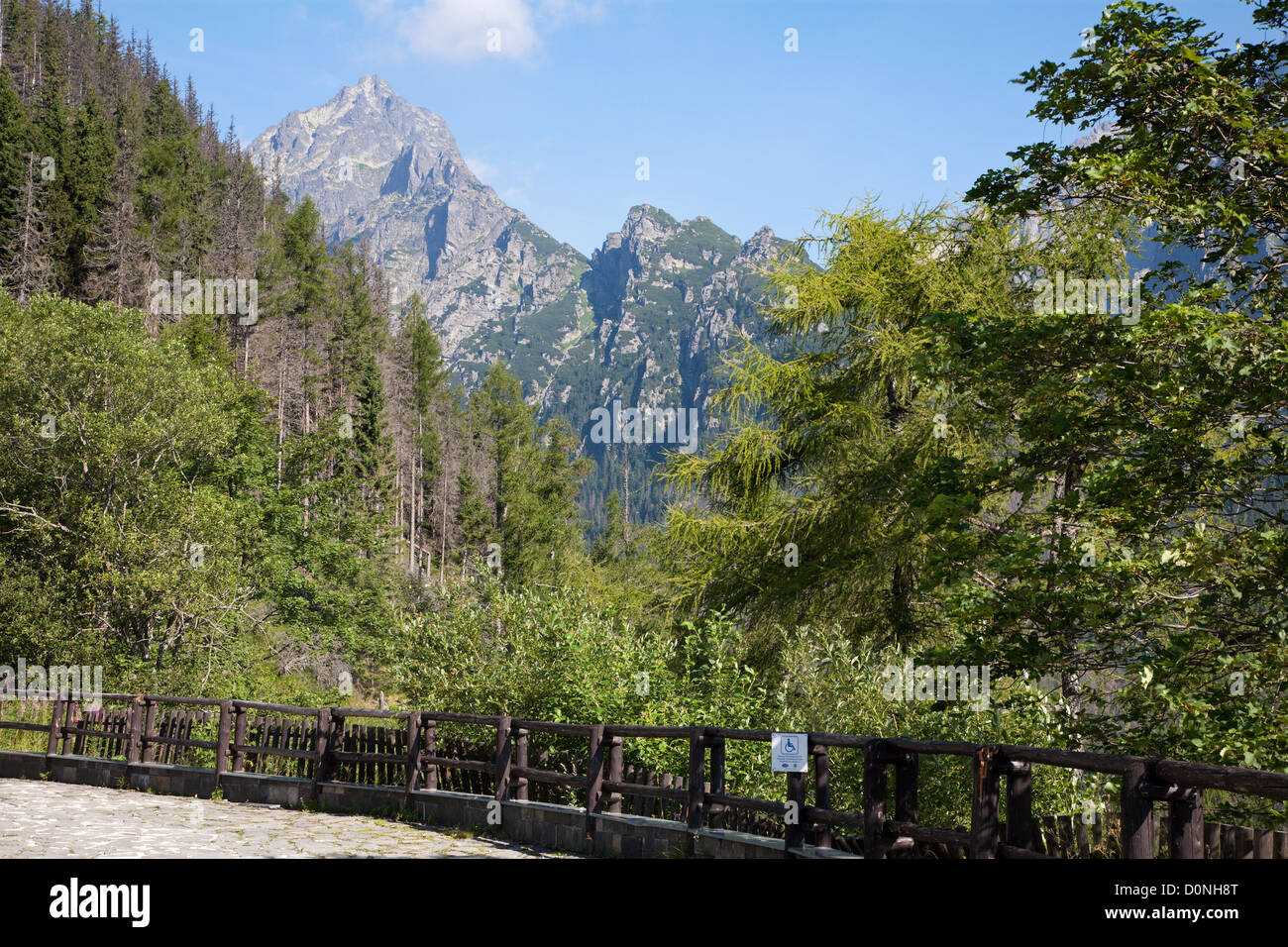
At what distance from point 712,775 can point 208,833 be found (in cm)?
654

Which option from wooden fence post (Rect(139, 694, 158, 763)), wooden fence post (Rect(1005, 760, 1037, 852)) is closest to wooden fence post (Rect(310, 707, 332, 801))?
wooden fence post (Rect(139, 694, 158, 763))

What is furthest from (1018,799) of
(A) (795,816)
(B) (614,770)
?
(B) (614,770)

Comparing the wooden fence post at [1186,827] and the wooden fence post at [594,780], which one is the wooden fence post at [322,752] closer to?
the wooden fence post at [594,780]

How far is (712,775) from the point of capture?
397 inches

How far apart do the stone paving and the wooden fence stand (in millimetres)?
940

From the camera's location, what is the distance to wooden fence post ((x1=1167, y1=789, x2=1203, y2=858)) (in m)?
4.98

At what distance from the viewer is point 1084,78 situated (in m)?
10.6

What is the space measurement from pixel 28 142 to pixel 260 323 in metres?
15.8

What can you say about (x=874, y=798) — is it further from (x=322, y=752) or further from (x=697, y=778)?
(x=322, y=752)

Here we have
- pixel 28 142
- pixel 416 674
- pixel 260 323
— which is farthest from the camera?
pixel 260 323

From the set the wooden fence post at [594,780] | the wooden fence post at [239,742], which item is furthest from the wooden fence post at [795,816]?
the wooden fence post at [239,742]

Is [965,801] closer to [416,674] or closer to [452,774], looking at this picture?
[452,774]
